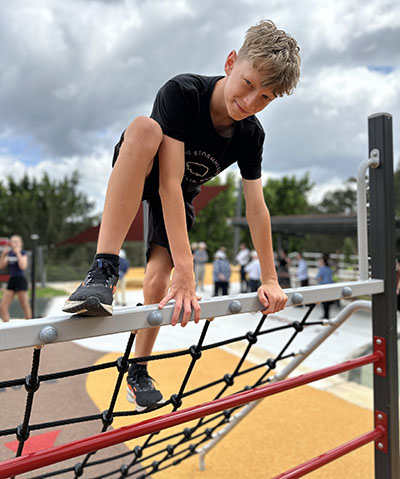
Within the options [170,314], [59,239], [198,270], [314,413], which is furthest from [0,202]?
[170,314]

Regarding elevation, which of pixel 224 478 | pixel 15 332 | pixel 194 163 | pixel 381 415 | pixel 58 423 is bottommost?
pixel 224 478

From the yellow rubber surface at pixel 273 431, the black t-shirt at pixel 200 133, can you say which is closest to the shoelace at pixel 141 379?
the black t-shirt at pixel 200 133

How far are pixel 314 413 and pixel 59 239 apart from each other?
1537 centimetres

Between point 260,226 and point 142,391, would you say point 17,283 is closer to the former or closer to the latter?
point 142,391

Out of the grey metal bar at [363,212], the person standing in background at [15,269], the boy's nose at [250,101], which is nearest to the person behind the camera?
the boy's nose at [250,101]

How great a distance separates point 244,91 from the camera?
0.92 metres

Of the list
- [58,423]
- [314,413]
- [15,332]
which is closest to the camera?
[15,332]

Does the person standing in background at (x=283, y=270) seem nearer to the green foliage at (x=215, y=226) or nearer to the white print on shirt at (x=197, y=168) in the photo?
the white print on shirt at (x=197, y=168)

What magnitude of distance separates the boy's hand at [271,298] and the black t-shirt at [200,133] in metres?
0.35

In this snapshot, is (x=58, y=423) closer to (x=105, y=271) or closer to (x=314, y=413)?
(x=105, y=271)

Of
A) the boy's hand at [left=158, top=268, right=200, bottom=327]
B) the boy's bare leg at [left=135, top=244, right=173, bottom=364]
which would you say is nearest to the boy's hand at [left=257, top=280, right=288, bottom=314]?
the boy's hand at [left=158, top=268, right=200, bottom=327]

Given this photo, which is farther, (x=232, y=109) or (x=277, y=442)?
(x=277, y=442)

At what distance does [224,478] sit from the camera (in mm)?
1959

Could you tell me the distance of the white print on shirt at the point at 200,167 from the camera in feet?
3.54
